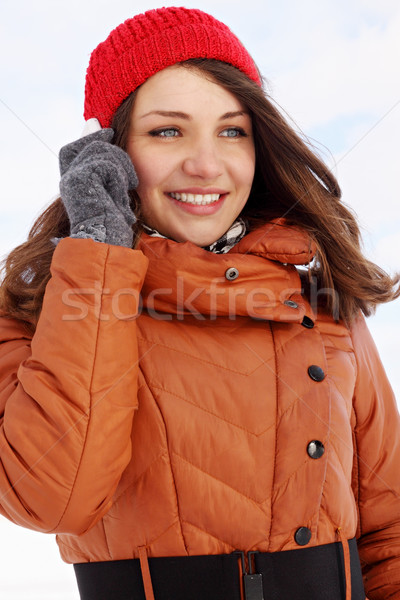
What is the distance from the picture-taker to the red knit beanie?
1531 mm

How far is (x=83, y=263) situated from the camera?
4.19 ft

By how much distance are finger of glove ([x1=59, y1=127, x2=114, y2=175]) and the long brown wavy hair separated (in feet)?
0.17

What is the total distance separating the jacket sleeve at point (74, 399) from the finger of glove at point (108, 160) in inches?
8.7

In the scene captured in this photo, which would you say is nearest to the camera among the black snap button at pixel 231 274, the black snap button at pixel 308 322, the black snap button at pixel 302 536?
the black snap button at pixel 302 536

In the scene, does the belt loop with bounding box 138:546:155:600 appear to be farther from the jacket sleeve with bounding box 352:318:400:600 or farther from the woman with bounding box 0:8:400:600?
the jacket sleeve with bounding box 352:318:400:600

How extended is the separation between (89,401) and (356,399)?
2.46 ft

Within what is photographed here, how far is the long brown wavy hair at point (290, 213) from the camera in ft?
5.17

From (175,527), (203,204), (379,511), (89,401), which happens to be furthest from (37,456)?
(379,511)

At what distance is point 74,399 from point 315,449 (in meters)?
0.55

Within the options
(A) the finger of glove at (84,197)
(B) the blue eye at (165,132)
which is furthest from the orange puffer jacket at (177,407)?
(B) the blue eye at (165,132)

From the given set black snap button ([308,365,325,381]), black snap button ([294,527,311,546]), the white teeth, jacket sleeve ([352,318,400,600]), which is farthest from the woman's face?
black snap button ([294,527,311,546])

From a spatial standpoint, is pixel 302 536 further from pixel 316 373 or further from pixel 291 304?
pixel 291 304

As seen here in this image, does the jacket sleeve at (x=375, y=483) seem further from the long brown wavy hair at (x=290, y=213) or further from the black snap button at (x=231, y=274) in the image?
the black snap button at (x=231, y=274)

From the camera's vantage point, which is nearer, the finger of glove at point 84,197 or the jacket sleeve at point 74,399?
the jacket sleeve at point 74,399
